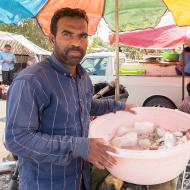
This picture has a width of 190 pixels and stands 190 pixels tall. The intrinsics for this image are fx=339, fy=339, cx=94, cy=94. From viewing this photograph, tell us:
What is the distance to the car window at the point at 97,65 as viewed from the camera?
8781 millimetres

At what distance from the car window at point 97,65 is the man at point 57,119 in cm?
673

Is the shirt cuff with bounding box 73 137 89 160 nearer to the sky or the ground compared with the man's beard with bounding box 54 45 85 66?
nearer to the ground

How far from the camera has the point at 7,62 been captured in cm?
1178

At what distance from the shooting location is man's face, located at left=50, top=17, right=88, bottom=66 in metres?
1.82

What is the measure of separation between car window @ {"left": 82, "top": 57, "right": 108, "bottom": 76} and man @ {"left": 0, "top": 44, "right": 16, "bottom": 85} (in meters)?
3.81

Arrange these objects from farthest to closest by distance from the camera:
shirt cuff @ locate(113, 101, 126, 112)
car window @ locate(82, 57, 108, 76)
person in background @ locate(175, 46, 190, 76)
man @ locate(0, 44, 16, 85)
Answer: man @ locate(0, 44, 16, 85) < car window @ locate(82, 57, 108, 76) < person in background @ locate(175, 46, 190, 76) < shirt cuff @ locate(113, 101, 126, 112)

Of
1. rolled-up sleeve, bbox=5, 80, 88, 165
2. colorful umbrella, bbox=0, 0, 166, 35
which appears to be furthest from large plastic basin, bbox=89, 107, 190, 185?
colorful umbrella, bbox=0, 0, 166, 35

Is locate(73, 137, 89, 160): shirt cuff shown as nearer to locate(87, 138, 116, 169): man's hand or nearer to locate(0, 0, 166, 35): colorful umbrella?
locate(87, 138, 116, 169): man's hand

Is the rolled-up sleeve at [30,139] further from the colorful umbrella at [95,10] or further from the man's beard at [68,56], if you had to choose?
the colorful umbrella at [95,10]

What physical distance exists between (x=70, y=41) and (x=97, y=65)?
711 cm

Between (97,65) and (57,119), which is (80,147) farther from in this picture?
(97,65)

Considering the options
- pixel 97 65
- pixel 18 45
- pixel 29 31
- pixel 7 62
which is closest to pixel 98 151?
pixel 97 65

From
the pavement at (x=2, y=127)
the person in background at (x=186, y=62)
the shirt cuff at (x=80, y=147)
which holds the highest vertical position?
the person in background at (x=186, y=62)

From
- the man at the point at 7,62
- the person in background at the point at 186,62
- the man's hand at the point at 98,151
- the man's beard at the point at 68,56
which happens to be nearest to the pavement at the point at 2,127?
the man at the point at 7,62
